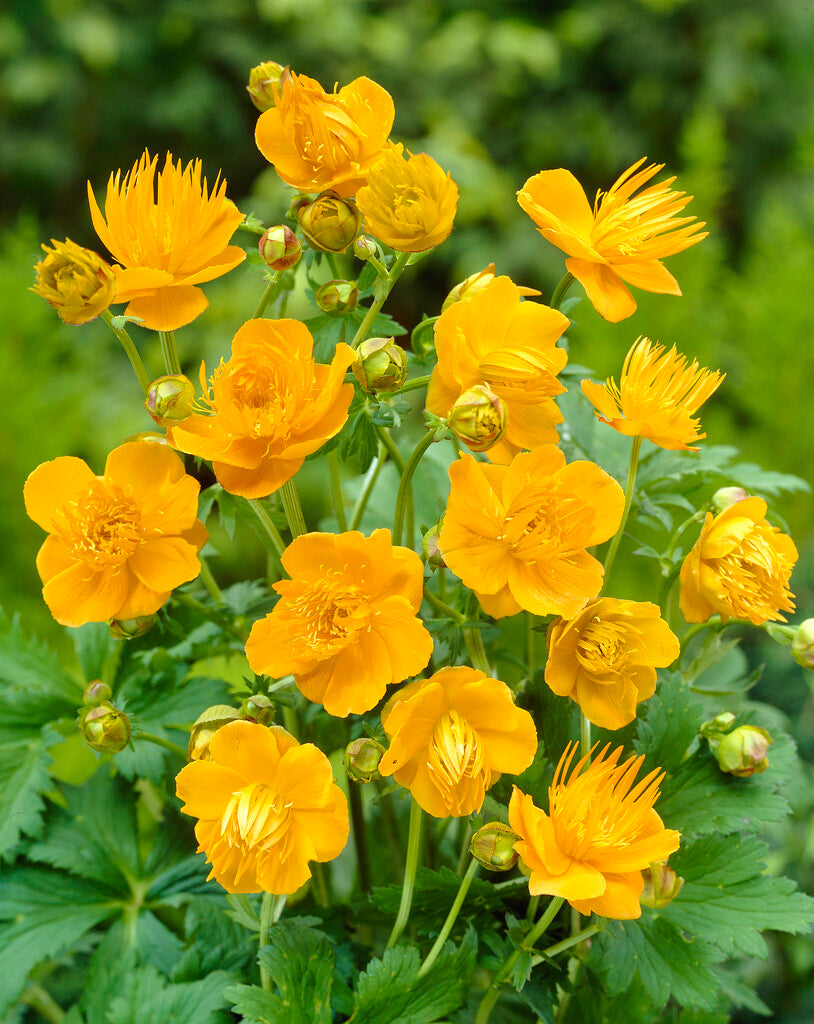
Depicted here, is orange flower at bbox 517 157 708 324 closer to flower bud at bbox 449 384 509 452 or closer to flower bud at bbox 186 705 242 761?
flower bud at bbox 449 384 509 452

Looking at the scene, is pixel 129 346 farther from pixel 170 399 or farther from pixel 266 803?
pixel 266 803

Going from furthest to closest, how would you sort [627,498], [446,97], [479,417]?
1. [446,97]
2. [627,498]
3. [479,417]

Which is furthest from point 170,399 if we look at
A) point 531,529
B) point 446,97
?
point 446,97

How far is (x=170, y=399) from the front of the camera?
1.22 feet

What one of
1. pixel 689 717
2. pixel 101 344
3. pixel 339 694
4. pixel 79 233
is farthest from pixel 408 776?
pixel 79 233

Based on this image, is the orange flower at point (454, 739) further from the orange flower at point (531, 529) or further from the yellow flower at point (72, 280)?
the yellow flower at point (72, 280)

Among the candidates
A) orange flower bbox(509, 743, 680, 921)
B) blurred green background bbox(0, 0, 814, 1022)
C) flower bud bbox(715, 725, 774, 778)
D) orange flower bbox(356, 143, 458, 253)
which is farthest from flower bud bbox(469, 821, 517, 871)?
blurred green background bbox(0, 0, 814, 1022)

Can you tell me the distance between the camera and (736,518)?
0.41 metres

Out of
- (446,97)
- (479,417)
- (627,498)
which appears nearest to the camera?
(479,417)

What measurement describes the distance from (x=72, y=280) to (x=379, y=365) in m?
0.12

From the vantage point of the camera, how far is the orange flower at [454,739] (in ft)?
1.15

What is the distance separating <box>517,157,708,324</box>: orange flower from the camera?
1.31ft

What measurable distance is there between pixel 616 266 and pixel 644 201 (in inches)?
1.2

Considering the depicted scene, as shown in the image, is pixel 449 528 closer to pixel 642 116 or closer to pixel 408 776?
pixel 408 776
